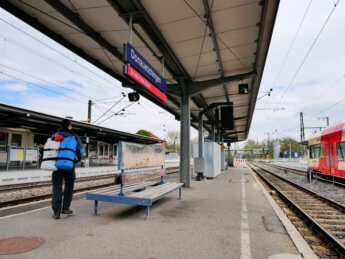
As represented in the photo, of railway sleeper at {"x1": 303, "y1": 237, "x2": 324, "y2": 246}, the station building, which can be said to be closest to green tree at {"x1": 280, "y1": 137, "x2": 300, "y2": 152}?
the station building

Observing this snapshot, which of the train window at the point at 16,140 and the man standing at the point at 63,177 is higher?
the train window at the point at 16,140

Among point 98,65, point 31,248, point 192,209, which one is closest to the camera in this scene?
point 31,248

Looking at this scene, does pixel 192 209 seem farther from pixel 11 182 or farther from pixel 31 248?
pixel 11 182

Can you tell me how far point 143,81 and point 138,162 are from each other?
73.1 inches

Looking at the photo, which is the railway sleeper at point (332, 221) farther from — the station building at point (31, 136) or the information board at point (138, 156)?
the station building at point (31, 136)

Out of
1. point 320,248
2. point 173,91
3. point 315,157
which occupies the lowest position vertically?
point 320,248

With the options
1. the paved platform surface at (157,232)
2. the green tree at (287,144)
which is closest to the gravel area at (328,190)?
the paved platform surface at (157,232)

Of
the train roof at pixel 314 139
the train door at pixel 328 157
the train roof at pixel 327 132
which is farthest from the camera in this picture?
the train roof at pixel 314 139

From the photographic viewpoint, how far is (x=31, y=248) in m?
3.76

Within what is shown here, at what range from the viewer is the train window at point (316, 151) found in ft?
50.5

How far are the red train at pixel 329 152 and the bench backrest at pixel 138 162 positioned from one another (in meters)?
8.47

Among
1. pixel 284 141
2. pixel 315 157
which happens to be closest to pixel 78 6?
pixel 315 157

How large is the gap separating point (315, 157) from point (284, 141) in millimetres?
85318

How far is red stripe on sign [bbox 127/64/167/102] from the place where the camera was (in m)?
5.90
